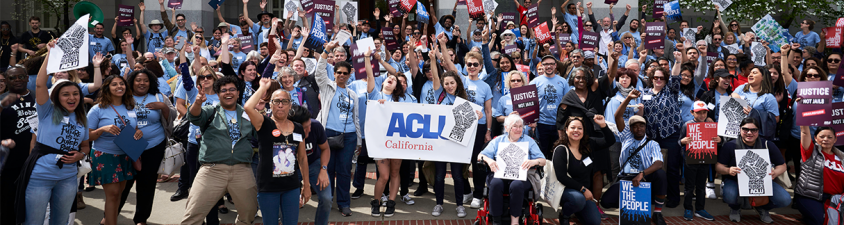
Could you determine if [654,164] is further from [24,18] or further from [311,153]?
[24,18]

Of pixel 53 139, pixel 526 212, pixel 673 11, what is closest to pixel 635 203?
pixel 526 212

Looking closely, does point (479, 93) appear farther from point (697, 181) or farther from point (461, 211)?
point (697, 181)

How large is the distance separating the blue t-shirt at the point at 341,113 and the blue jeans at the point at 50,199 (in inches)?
103

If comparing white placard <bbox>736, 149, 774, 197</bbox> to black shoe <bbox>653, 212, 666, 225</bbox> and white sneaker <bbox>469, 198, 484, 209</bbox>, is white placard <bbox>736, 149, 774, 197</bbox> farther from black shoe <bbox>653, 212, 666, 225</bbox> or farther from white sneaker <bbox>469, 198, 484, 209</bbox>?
white sneaker <bbox>469, 198, 484, 209</bbox>

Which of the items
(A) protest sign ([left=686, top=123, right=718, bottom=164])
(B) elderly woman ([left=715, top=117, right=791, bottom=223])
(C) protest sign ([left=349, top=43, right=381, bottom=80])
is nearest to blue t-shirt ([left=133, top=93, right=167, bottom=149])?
(C) protest sign ([left=349, top=43, right=381, bottom=80])

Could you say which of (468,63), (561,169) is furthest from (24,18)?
(561,169)

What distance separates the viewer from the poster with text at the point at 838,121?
276 inches

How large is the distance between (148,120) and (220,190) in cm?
156

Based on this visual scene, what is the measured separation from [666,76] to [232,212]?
228 inches

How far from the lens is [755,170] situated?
22.1ft

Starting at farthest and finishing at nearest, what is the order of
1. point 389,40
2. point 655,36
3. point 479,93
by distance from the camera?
point 655,36
point 389,40
point 479,93

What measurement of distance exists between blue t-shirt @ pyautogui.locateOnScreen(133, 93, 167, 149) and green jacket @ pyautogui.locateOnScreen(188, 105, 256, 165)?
122 centimetres

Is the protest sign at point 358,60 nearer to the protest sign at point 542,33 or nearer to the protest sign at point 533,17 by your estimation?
the protest sign at point 542,33

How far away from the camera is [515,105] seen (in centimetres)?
705
